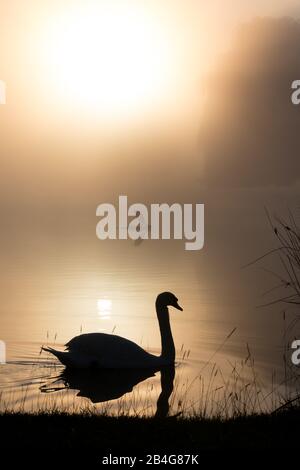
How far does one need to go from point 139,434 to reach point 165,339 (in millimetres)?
7787

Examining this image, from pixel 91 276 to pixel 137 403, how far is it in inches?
1144

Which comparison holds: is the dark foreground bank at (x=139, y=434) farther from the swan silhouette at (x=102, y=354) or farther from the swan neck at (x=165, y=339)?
the swan neck at (x=165, y=339)

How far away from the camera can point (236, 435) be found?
26.2 feet

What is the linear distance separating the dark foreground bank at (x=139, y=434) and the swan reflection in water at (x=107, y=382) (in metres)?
3.06

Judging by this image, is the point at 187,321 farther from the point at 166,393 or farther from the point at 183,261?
the point at 183,261

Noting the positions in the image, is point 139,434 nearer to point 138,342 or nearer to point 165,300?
point 165,300

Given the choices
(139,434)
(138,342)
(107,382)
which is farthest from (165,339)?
(139,434)

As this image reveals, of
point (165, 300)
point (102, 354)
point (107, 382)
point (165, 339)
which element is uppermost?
point (165, 300)

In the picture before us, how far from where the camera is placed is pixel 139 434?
7.89 m

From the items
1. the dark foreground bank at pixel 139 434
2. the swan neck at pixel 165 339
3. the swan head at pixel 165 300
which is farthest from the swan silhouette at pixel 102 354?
the dark foreground bank at pixel 139 434

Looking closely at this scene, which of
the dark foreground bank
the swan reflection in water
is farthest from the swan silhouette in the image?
the dark foreground bank

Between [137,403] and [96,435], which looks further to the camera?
[137,403]

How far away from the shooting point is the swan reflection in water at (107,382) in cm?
1270
